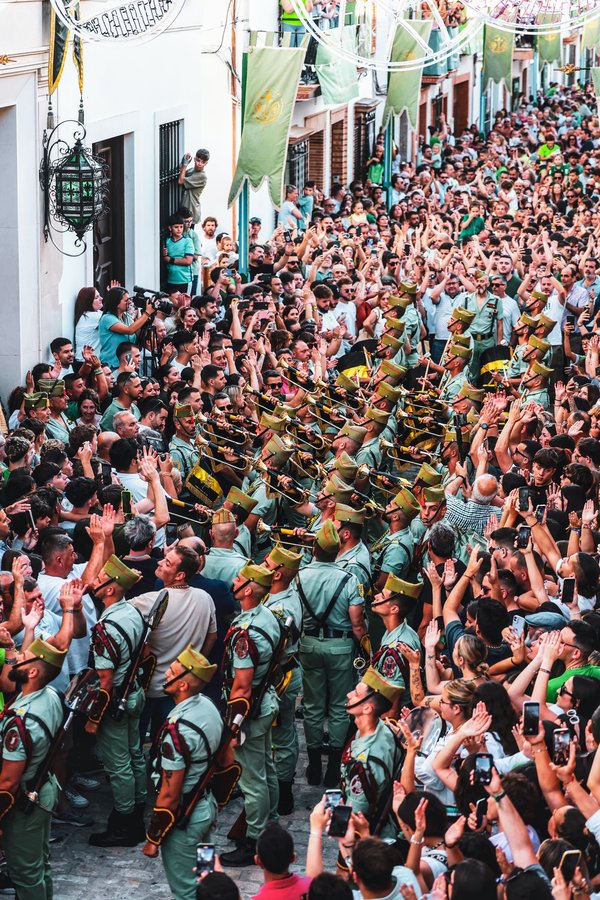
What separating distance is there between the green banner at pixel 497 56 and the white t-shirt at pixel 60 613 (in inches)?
798

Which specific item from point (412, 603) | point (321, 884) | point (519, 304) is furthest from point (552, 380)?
point (321, 884)

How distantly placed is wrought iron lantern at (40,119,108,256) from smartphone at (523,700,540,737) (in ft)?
25.6

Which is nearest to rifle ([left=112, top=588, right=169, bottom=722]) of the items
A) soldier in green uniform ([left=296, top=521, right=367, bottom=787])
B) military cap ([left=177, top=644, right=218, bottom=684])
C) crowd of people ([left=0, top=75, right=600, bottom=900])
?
crowd of people ([left=0, top=75, right=600, bottom=900])

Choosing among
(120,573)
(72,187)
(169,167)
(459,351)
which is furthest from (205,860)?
(169,167)

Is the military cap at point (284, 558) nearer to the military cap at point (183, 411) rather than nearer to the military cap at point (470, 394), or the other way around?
the military cap at point (183, 411)

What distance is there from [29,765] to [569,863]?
8.29 feet

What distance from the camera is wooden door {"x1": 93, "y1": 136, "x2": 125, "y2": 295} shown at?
14.8 meters

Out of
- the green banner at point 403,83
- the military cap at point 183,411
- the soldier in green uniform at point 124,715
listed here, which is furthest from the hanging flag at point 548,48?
the soldier in green uniform at point 124,715

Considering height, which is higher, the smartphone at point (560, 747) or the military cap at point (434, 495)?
the smartphone at point (560, 747)

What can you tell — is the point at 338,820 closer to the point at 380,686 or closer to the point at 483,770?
the point at 483,770

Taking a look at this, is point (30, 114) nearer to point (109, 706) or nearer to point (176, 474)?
point (176, 474)

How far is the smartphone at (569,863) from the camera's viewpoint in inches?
179

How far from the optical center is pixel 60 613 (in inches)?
290

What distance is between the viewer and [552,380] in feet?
49.2
